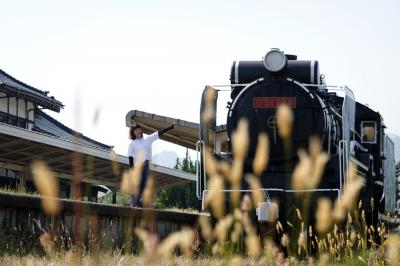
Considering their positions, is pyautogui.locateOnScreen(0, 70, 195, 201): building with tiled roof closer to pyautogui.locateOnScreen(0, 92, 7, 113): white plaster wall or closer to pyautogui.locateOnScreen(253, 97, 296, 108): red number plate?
pyautogui.locateOnScreen(0, 92, 7, 113): white plaster wall

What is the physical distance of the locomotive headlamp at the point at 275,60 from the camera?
9.16m

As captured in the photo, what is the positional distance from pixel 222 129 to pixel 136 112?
3568mm

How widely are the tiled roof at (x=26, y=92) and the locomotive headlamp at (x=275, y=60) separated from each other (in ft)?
40.3

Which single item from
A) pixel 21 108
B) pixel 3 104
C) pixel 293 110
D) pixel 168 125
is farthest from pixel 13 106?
pixel 293 110

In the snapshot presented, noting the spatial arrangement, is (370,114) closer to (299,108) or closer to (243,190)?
(299,108)

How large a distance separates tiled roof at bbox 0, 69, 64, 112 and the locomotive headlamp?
1229cm

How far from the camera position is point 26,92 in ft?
70.2

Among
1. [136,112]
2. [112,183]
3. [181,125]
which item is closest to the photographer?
[136,112]

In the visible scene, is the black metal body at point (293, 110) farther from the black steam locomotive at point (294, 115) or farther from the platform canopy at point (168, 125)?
the platform canopy at point (168, 125)

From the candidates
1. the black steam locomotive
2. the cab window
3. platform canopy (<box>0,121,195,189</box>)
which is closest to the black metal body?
the black steam locomotive

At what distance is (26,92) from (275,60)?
45.4ft

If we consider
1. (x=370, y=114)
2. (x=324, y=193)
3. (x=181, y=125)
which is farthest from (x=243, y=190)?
(x=181, y=125)

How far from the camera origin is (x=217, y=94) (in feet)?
32.2

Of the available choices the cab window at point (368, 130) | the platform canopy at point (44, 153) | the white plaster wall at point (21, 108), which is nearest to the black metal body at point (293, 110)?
the cab window at point (368, 130)
